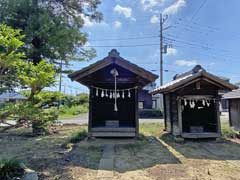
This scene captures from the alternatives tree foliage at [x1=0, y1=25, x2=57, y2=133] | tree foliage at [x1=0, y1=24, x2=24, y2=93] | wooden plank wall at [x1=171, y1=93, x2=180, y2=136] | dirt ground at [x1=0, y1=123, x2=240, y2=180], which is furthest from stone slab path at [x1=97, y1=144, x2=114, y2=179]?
wooden plank wall at [x1=171, y1=93, x2=180, y2=136]

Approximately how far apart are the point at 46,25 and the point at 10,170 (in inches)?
296

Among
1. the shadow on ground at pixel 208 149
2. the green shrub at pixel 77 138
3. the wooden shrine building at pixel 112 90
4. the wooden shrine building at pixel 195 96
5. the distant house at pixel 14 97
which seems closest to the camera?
the distant house at pixel 14 97

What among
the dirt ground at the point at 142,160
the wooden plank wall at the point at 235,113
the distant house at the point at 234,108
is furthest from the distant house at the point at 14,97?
the wooden plank wall at the point at 235,113

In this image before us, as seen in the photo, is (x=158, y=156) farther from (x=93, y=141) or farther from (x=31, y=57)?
(x=31, y=57)

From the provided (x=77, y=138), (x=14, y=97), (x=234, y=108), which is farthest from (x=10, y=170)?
(x=234, y=108)

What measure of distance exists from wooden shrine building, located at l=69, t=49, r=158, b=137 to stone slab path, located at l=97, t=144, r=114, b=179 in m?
1.91

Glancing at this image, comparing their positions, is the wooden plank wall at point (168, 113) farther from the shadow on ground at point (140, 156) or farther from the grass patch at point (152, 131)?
the shadow on ground at point (140, 156)

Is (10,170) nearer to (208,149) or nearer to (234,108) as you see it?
(208,149)

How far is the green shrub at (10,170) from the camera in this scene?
4133 mm

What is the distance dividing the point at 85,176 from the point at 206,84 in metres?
6.58

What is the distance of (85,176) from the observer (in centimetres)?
465

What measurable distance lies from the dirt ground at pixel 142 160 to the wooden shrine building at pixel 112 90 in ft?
2.30

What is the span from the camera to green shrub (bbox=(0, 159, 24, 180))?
4.13m

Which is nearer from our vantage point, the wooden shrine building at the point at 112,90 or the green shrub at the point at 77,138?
the wooden shrine building at the point at 112,90
